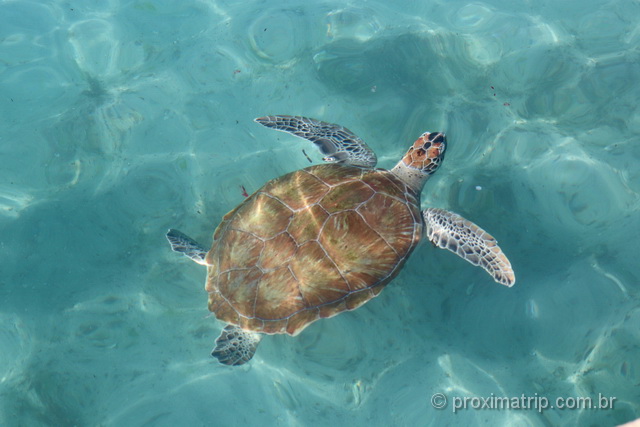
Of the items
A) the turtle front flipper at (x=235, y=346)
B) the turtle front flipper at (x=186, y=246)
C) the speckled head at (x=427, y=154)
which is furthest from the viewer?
the speckled head at (x=427, y=154)

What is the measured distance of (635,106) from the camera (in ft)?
15.2

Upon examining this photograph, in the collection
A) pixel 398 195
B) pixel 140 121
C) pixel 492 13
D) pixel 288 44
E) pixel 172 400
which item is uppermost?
pixel 492 13

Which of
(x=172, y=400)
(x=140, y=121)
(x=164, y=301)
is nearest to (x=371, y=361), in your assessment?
(x=172, y=400)

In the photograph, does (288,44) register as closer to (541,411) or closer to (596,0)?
(596,0)

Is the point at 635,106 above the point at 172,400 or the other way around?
above

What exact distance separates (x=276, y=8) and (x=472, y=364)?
16.8 feet

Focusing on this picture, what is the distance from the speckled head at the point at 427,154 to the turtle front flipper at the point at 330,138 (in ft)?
1.35

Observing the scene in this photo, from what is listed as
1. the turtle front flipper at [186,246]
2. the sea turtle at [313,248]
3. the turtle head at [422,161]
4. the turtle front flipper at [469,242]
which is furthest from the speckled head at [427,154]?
the turtle front flipper at [186,246]

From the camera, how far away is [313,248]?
10.5ft

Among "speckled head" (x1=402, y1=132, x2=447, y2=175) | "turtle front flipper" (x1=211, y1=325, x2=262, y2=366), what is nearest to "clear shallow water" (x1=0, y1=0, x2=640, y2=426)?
"turtle front flipper" (x1=211, y1=325, x2=262, y2=366)

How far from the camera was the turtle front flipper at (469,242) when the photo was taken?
3.50 m

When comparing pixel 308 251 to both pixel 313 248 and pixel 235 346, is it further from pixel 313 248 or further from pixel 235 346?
pixel 235 346

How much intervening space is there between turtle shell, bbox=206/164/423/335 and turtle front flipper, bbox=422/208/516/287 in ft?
0.87

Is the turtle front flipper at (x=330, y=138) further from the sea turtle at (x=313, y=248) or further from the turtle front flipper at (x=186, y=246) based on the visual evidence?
the turtle front flipper at (x=186, y=246)
